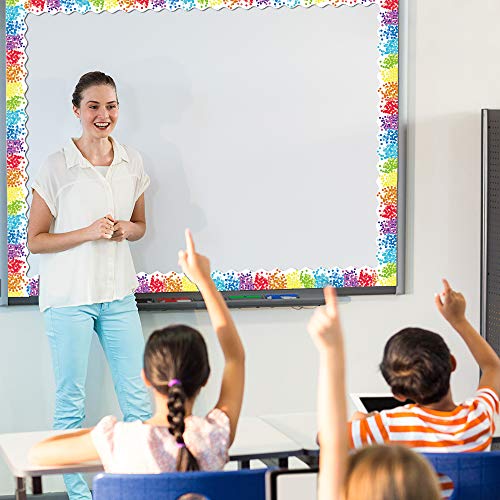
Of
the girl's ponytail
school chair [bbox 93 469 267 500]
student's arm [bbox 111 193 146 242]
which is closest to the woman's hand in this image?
student's arm [bbox 111 193 146 242]

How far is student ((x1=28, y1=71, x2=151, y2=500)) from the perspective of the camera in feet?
13.8

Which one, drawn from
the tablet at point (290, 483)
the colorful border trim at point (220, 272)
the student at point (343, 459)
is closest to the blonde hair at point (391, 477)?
the student at point (343, 459)

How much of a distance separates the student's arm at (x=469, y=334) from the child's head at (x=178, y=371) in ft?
2.16

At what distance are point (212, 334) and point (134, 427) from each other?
7.62ft

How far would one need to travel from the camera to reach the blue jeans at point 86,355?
4.22m

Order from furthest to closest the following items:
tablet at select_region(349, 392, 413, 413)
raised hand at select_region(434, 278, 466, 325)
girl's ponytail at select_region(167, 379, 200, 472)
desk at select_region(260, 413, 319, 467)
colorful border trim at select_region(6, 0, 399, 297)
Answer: colorful border trim at select_region(6, 0, 399, 297) < tablet at select_region(349, 392, 413, 413) < desk at select_region(260, 413, 319, 467) < raised hand at select_region(434, 278, 466, 325) < girl's ponytail at select_region(167, 379, 200, 472)

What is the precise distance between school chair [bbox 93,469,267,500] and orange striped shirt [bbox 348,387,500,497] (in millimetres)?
410

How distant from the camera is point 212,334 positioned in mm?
4688

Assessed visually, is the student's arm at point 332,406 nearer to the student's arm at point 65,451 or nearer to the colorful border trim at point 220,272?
the student's arm at point 65,451

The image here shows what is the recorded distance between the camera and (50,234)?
13.8 feet

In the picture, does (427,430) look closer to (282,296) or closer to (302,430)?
(302,430)


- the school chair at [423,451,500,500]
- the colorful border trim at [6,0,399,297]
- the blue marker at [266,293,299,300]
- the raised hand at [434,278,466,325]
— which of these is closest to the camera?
the school chair at [423,451,500,500]

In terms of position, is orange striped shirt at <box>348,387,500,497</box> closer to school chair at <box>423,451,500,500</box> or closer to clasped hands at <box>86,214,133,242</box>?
school chair at <box>423,451,500,500</box>

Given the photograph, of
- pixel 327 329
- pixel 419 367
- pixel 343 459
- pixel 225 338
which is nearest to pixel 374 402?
pixel 419 367
